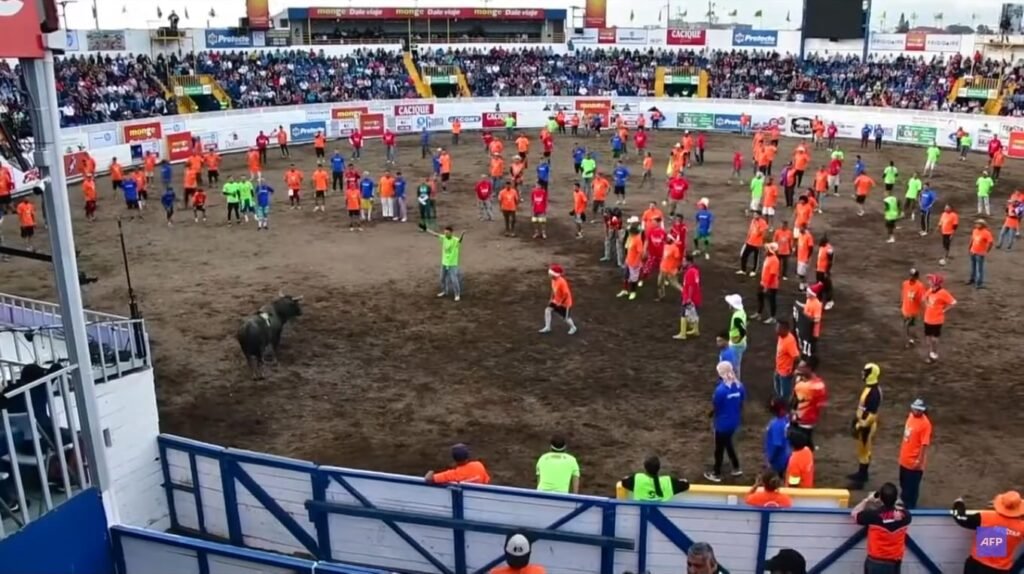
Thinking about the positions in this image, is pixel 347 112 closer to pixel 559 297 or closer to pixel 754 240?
pixel 754 240

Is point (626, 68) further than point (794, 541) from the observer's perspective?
Yes

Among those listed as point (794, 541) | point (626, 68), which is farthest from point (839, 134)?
point (794, 541)

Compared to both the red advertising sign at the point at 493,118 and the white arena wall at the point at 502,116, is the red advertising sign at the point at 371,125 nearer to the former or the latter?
the white arena wall at the point at 502,116

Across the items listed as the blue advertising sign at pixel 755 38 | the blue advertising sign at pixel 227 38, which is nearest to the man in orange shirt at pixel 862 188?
the blue advertising sign at pixel 755 38

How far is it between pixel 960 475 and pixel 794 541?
4.09 m

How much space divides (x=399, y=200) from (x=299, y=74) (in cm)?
2651

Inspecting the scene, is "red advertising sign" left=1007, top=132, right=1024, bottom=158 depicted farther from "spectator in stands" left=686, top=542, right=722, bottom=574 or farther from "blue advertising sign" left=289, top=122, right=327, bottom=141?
"spectator in stands" left=686, top=542, right=722, bottom=574

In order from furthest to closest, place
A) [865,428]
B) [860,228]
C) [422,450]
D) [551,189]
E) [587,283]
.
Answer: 1. [551,189]
2. [860,228]
3. [587,283]
4. [422,450]
5. [865,428]

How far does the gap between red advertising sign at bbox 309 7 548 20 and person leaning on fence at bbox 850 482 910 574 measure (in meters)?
53.9

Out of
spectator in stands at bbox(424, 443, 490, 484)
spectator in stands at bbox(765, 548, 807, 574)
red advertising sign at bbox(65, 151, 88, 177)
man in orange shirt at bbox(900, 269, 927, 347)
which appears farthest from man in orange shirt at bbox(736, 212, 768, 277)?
red advertising sign at bbox(65, 151, 88, 177)

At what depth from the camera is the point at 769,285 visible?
15969mm

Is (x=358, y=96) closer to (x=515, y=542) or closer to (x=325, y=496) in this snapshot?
(x=325, y=496)

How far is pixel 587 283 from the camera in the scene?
62.9 feet

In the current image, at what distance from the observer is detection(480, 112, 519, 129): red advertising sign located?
44531 mm
